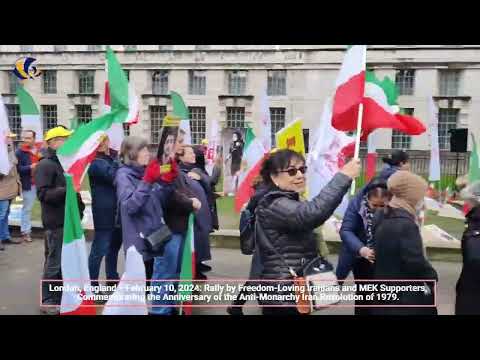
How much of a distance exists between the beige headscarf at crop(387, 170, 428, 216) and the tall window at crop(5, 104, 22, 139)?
14.8 feet

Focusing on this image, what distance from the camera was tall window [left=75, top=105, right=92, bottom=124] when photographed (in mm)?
5464

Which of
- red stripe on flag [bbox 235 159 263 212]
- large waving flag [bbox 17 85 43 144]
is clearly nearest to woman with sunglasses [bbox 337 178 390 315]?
red stripe on flag [bbox 235 159 263 212]

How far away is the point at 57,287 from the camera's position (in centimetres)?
396

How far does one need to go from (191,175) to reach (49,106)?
214cm

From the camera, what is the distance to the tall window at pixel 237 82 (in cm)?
540

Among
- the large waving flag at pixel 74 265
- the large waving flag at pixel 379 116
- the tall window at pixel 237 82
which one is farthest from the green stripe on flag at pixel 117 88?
the large waving flag at pixel 379 116

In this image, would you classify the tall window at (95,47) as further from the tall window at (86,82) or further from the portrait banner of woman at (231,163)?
the portrait banner of woman at (231,163)

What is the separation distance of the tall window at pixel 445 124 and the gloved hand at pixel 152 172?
3.76 metres

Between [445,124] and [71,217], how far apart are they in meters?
5.62

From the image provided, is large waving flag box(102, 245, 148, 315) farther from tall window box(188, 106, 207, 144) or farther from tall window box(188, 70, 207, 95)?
tall window box(188, 106, 207, 144)

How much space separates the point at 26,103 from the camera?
17.6 ft

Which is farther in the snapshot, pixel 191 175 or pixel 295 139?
pixel 191 175
